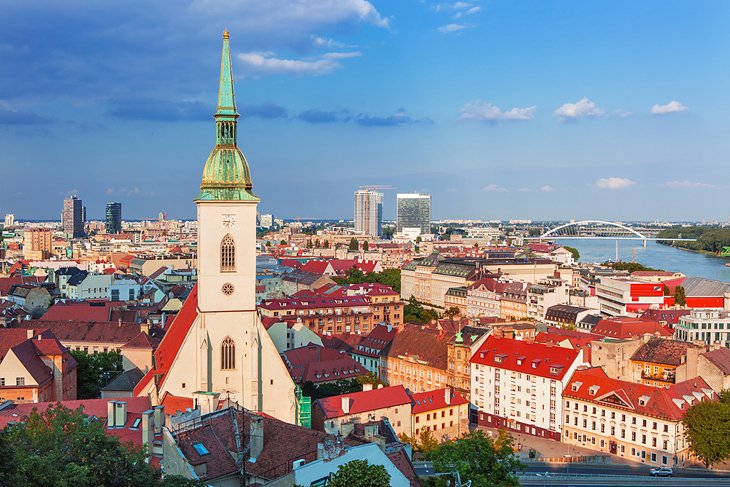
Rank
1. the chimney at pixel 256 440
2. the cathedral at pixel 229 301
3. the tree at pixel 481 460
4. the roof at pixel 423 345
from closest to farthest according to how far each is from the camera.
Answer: the chimney at pixel 256 440
the tree at pixel 481 460
the cathedral at pixel 229 301
the roof at pixel 423 345

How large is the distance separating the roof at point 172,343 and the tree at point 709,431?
1099 inches

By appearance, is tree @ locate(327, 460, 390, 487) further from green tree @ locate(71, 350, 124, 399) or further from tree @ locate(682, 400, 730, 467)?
green tree @ locate(71, 350, 124, 399)

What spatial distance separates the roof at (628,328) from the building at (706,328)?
3.37 meters

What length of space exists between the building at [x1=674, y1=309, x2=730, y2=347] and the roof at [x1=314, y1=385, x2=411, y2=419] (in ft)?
100

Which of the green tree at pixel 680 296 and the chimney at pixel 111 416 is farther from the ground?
the chimney at pixel 111 416

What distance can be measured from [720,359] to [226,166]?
33.8 meters

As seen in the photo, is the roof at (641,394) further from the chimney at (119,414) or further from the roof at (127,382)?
the chimney at (119,414)

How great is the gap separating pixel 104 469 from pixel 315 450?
6.78m

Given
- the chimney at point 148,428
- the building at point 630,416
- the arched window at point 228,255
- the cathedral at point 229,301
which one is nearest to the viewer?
the chimney at point 148,428

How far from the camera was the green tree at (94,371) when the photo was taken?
177 feet

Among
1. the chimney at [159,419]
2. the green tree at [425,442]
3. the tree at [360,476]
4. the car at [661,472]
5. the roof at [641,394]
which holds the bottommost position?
the car at [661,472]

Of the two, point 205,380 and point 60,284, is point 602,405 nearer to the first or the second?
point 205,380

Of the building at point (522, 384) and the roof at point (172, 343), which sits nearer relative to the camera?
the roof at point (172, 343)

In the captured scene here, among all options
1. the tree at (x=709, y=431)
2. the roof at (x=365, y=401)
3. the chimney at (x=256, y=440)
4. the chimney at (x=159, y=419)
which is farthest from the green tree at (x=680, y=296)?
the chimney at (x=256, y=440)
